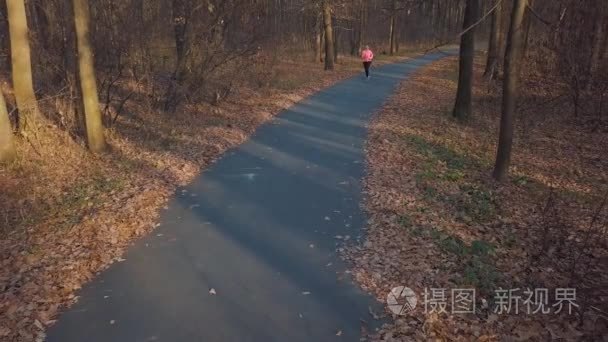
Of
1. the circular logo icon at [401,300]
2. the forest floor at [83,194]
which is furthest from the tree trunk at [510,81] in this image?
the forest floor at [83,194]

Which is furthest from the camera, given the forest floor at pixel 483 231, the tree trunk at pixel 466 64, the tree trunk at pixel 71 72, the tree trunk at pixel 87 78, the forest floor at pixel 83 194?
the tree trunk at pixel 466 64

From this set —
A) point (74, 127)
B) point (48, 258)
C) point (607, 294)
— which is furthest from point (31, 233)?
point (607, 294)

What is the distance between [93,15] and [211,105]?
15.8 feet

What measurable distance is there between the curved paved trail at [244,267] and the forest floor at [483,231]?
505 mm

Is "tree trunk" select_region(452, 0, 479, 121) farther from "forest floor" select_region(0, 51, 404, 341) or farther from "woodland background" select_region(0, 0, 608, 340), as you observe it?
"forest floor" select_region(0, 51, 404, 341)

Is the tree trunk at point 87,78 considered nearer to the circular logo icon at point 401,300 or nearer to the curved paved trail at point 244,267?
the curved paved trail at point 244,267

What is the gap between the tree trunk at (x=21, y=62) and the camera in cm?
1044

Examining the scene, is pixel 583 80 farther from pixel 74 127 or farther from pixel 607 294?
pixel 74 127

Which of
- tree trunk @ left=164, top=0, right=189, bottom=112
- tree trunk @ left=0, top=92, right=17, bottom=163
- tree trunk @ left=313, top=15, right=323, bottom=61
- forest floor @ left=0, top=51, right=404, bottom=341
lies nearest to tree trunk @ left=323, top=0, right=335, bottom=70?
tree trunk @ left=313, top=15, right=323, bottom=61

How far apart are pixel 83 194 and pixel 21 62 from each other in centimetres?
442

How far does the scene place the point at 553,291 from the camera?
593 centimetres

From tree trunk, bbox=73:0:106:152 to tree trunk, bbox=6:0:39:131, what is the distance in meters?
1.41

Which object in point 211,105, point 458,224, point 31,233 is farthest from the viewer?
point 211,105

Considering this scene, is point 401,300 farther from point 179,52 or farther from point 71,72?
point 179,52
